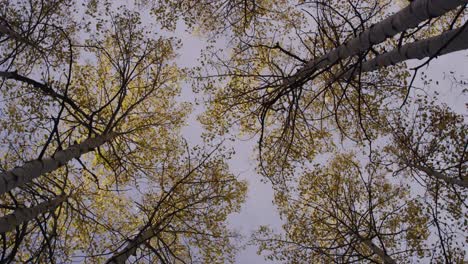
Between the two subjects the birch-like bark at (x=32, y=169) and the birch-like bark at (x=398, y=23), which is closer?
the birch-like bark at (x=398, y=23)

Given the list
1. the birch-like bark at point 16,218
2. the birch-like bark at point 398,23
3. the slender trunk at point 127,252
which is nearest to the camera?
the slender trunk at point 127,252

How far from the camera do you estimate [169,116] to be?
10.9 metres

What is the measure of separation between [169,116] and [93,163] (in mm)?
2614

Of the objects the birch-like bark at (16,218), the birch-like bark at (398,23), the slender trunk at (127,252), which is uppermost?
the birch-like bark at (398,23)

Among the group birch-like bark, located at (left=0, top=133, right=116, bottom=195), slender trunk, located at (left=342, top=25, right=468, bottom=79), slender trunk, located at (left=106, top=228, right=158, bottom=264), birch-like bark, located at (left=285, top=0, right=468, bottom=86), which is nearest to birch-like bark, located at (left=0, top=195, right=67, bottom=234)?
birch-like bark, located at (left=0, top=133, right=116, bottom=195)

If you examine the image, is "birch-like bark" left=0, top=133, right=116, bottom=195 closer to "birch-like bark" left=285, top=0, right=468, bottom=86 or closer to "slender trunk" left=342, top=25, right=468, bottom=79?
"birch-like bark" left=285, top=0, right=468, bottom=86

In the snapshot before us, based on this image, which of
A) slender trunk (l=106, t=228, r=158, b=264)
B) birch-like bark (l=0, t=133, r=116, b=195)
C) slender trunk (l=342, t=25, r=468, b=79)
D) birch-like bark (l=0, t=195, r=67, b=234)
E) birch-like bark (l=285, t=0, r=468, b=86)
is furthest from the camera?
birch-like bark (l=0, t=195, r=67, b=234)

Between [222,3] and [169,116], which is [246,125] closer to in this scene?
[169,116]

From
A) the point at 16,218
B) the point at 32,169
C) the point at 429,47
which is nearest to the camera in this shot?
the point at 429,47

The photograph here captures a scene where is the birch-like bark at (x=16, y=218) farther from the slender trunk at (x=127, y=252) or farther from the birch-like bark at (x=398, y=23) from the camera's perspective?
the birch-like bark at (x=398, y=23)

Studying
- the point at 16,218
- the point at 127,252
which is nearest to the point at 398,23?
the point at 127,252

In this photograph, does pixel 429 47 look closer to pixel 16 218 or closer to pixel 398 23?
pixel 398 23

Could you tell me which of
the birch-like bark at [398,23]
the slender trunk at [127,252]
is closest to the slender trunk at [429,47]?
the birch-like bark at [398,23]

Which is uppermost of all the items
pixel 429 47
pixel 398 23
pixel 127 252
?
pixel 429 47
